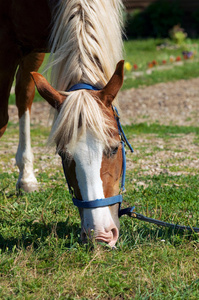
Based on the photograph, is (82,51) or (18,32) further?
(18,32)

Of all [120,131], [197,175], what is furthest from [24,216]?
[197,175]

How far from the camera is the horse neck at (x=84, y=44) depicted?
2877mm

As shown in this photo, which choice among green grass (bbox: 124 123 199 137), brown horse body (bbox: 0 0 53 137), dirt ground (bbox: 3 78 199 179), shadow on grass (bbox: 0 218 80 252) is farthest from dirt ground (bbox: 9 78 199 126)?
shadow on grass (bbox: 0 218 80 252)

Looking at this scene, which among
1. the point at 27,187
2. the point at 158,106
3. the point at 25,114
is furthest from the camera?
the point at 158,106

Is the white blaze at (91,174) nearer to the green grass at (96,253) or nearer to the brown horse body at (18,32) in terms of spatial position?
the green grass at (96,253)

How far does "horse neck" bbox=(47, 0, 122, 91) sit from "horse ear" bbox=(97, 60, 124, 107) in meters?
0.14

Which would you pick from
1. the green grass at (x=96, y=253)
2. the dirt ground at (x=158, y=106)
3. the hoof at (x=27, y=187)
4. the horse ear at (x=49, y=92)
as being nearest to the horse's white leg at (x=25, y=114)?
the hoof at (x=27, y=187)

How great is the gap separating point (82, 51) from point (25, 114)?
81.4 inches

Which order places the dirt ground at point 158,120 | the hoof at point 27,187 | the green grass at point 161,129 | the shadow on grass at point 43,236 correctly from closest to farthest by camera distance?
the shadow on grass at point 43,236 < the hoof at point 27,187 < the dirt ground at point 158,120 < the green grass at point 161,129

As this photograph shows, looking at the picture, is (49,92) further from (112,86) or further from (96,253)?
(96,253)

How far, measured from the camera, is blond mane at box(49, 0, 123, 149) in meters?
2.66

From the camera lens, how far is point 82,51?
2869mm

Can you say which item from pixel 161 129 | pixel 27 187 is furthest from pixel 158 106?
pixel 27 187

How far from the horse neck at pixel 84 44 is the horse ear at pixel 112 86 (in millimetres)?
138
